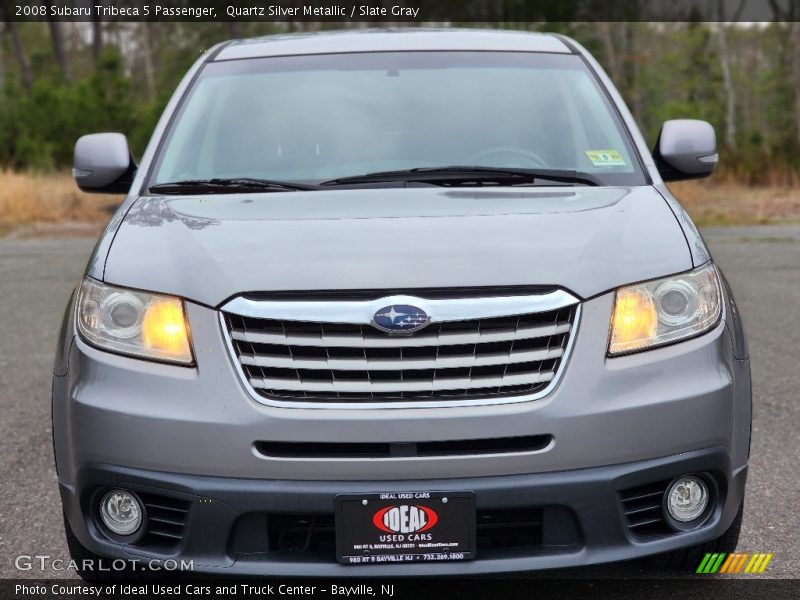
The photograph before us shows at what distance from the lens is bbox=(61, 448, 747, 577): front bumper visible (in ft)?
8.59

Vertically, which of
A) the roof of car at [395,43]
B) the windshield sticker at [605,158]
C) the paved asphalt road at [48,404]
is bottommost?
the paved asphalt road at [48,404]

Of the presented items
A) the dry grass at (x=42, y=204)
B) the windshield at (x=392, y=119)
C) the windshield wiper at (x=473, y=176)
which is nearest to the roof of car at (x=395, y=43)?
the windshield at (x=392, y=119)

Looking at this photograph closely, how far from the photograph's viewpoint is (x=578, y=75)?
421 cm

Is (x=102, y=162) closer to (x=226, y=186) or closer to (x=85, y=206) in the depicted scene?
(x=226, y=186)

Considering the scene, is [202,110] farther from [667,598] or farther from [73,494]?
[667,598]

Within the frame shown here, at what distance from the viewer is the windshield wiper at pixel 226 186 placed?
11.8 feet

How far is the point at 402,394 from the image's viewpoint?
8.76 feet

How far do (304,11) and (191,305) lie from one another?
3933 cm

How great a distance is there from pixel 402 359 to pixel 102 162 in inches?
71.4

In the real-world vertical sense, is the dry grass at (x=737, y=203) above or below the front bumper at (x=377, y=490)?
below

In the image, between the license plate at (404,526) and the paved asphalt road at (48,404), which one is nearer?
the license plate at (404,526)

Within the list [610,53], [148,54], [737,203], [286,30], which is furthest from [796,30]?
[148,54]

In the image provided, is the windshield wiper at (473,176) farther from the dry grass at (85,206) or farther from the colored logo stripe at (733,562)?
the dry grass at (85,206)

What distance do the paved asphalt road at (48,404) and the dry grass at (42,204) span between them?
21.9 feet
